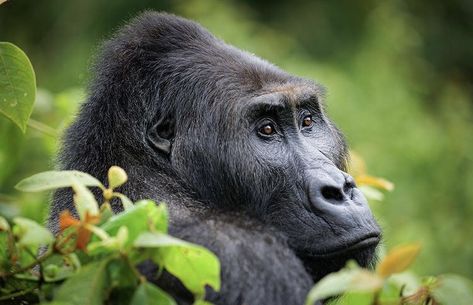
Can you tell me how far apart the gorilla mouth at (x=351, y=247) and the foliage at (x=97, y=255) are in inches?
37.5

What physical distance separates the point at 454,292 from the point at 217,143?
5.04ft

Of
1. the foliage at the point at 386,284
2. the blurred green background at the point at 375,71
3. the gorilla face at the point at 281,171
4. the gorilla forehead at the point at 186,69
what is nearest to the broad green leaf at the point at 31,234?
the foliage at the point at 386,284

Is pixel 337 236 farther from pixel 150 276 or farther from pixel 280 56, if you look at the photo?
pixel 280 56

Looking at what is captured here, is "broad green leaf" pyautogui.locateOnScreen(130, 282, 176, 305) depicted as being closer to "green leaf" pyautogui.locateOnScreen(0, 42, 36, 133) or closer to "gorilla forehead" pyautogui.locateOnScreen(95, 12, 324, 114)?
"green leaf" pyautogui.locateOnScreen(0, 42, 36, 133)

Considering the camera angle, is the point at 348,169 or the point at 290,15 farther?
the point at 290,15

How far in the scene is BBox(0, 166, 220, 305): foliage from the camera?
2.16m

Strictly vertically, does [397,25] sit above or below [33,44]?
above

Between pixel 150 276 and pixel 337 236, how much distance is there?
76cm

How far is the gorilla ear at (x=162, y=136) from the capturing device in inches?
138

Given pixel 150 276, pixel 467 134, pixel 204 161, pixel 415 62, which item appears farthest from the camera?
pixel 415 62

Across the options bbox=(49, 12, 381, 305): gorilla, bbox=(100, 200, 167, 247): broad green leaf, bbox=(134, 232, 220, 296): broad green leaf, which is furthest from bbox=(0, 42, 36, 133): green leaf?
bbox=(134, 232, 220, 296): broad green leaf

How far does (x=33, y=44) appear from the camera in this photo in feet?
37.1

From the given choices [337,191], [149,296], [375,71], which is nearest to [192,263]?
[149,296]

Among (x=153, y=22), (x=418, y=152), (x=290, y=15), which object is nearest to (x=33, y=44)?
(x=290, y=15)
